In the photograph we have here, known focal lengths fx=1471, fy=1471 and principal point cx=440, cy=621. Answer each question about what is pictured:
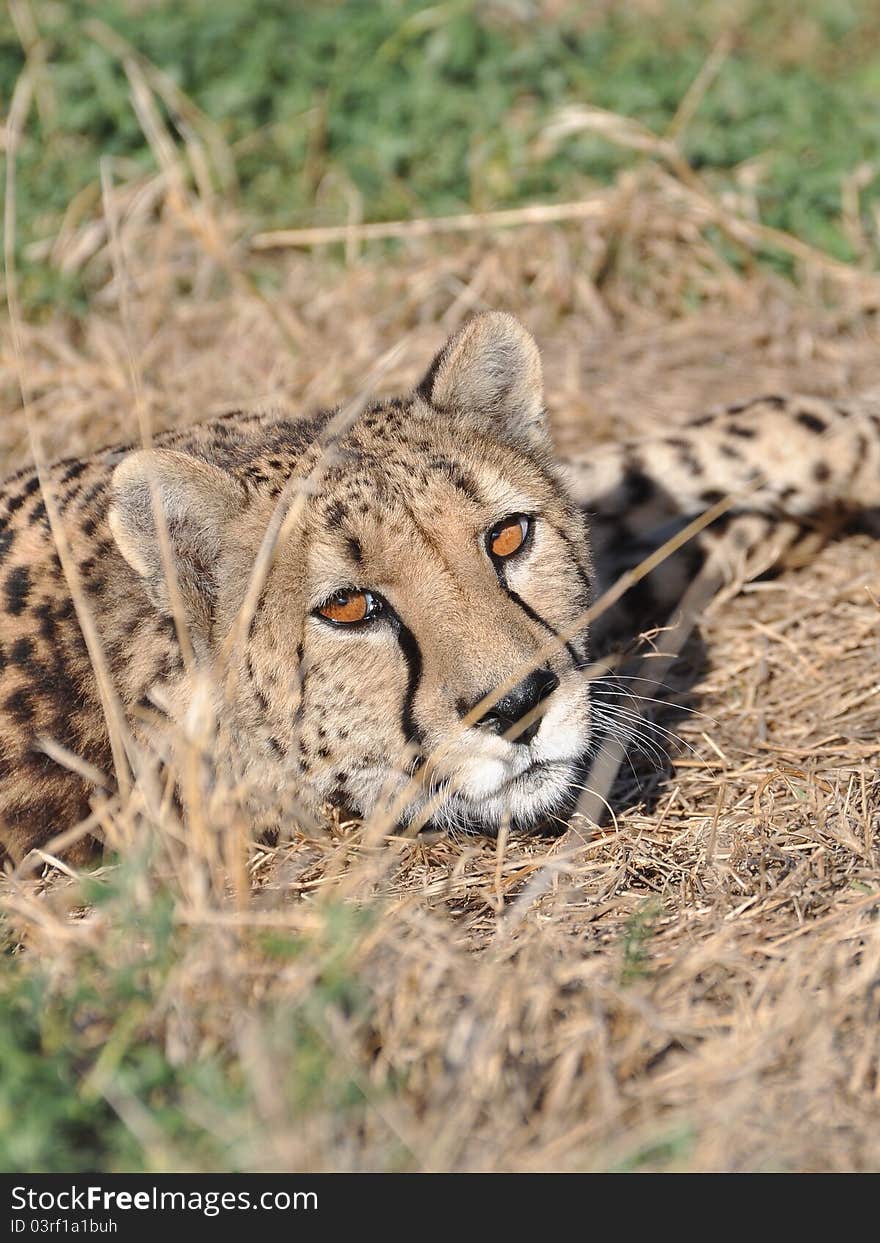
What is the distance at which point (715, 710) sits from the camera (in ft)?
11.4

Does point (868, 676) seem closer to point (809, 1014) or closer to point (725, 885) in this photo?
point (725, 885)

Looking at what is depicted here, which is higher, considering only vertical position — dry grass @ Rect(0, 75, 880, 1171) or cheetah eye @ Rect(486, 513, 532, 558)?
cheetah eye @ Rect(486, 513, 532, 558)

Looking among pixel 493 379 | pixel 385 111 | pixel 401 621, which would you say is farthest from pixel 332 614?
pixel 385 111

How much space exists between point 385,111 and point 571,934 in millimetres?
3705

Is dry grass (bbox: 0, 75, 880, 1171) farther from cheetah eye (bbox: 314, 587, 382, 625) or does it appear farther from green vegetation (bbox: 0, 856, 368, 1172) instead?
cheetah eye (bbox: 314, 587, 382, 625)

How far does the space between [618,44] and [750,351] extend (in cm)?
169

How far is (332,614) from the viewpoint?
2.73 metres

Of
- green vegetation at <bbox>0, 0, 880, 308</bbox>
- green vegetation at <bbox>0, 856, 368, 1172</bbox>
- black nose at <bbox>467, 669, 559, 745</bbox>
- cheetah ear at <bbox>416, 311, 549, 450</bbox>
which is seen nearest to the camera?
green vegetation at <bbox>0, 856, 368, 1172</bbox>

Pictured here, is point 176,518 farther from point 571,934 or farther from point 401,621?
point 571,934

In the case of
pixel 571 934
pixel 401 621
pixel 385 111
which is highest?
pixel 385 111

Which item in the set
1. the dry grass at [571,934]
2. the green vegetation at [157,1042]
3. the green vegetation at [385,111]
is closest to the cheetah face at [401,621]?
the dry grass at [571,934]

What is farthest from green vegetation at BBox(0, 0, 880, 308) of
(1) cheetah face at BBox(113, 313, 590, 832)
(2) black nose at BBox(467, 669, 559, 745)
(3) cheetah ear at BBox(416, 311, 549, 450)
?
(2) black nose at BBox(467, 669, 559, 745)

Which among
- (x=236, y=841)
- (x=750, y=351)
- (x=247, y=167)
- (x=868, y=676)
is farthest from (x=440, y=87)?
(x=236, y=841)

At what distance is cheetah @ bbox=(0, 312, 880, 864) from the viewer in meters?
2.62
